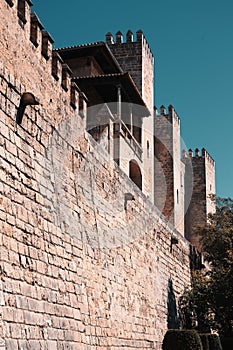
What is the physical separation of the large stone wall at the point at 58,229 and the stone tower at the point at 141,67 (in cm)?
1215

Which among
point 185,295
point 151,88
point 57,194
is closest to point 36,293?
point 57,194

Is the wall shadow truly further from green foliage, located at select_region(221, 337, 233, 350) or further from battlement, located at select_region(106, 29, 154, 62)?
battlement, located at select_region(106, 29, 154, 62)

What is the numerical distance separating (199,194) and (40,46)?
28773 millimetres

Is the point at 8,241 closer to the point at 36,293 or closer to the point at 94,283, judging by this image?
the point at 36,293

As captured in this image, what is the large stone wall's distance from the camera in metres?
7.92

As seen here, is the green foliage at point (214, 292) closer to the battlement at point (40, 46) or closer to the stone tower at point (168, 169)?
the stone tower at point (168, 169)

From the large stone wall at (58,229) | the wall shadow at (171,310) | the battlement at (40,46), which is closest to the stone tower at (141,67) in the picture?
the wall shadow at (171,310)

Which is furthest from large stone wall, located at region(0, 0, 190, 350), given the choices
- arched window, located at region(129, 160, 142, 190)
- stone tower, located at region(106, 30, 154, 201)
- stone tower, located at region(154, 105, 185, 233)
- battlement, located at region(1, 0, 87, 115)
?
stone tower, located at region(154, 105, 185, 233)

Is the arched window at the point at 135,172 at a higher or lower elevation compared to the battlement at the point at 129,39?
lower

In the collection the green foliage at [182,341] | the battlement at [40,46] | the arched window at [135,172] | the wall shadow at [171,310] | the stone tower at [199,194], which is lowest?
the green foliage at [182,341]

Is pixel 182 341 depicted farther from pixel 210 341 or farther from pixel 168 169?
pixel 168 169

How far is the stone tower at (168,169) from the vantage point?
108ft

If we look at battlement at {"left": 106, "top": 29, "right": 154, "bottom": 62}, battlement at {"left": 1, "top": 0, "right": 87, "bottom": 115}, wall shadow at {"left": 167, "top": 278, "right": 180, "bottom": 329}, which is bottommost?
wall shadow at {"left": 167, "top": 278, "right": 180, "bottom": 329}

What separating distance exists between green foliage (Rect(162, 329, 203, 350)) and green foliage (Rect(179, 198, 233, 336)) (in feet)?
15.3
